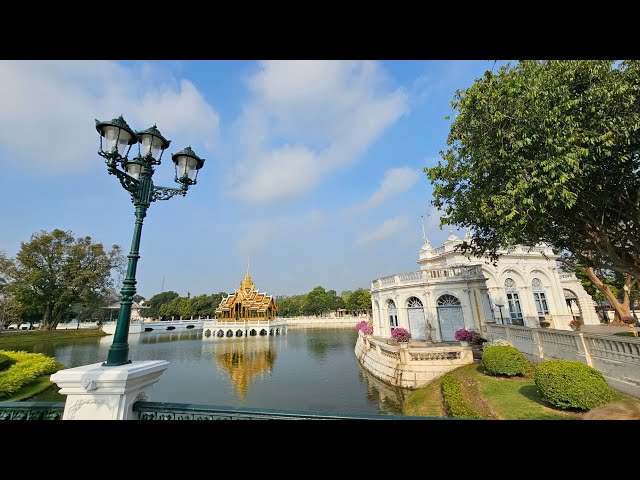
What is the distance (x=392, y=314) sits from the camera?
21.0m

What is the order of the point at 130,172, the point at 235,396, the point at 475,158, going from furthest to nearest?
the point at 235,396
the point at 475,158
the point at 130,172

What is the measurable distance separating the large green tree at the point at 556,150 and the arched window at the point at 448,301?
8.40 m

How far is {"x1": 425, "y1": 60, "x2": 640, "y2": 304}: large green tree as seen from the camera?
6.79 metres

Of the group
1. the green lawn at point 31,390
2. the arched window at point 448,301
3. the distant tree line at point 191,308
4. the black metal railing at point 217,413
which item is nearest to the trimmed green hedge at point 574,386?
the black metal railing at point 217,413

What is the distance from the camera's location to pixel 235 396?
13.4m

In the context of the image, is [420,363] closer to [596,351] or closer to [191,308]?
[596,351]

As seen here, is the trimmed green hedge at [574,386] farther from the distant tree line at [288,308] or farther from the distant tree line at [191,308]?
the distant tree line at [191,308]

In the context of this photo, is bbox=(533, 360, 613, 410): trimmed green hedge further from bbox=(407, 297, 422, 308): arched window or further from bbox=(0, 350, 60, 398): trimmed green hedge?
bbox=(0, 350, 60, 398): trimmed green hedge

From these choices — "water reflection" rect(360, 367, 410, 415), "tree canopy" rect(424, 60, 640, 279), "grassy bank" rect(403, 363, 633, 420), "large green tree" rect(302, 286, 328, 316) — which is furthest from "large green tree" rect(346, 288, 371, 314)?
"tree canopy" rect(424, 60, 640, 279)

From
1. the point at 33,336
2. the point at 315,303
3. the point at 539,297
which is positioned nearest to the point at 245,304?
the point at 33,336

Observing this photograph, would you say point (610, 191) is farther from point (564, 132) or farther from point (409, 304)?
point (409, 304)
